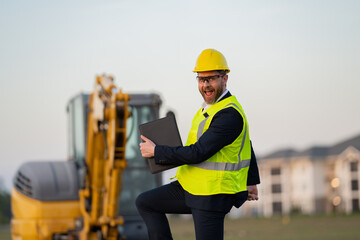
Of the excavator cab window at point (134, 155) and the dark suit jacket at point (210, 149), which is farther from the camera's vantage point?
the excavator cab window at point (134, 155)

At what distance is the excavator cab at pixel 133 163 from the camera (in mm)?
12023

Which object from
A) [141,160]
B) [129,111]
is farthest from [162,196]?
[141,160]

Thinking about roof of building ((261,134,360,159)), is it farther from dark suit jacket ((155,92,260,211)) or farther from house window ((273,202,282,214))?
dark suit jacket ((155,92,260,211))

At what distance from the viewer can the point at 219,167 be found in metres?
5.10

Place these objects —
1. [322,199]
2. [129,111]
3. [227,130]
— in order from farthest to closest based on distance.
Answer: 1. [322,199]
2. [129,111]
3. [227,130]

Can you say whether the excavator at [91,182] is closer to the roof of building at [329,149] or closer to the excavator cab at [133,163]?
the excavator cab at [133,163]

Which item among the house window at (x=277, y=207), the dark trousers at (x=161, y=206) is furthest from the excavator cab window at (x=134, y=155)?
the house window at (x=277, y=207)

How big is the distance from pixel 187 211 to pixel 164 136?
1.91 feet

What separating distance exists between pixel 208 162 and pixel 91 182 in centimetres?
690

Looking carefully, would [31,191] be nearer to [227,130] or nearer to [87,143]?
[87,143]

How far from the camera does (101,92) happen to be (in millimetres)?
11234

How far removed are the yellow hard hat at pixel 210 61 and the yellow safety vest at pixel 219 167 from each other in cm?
24

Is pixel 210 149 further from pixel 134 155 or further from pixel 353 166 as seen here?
pixel 353 166

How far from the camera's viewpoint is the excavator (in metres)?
11.0
